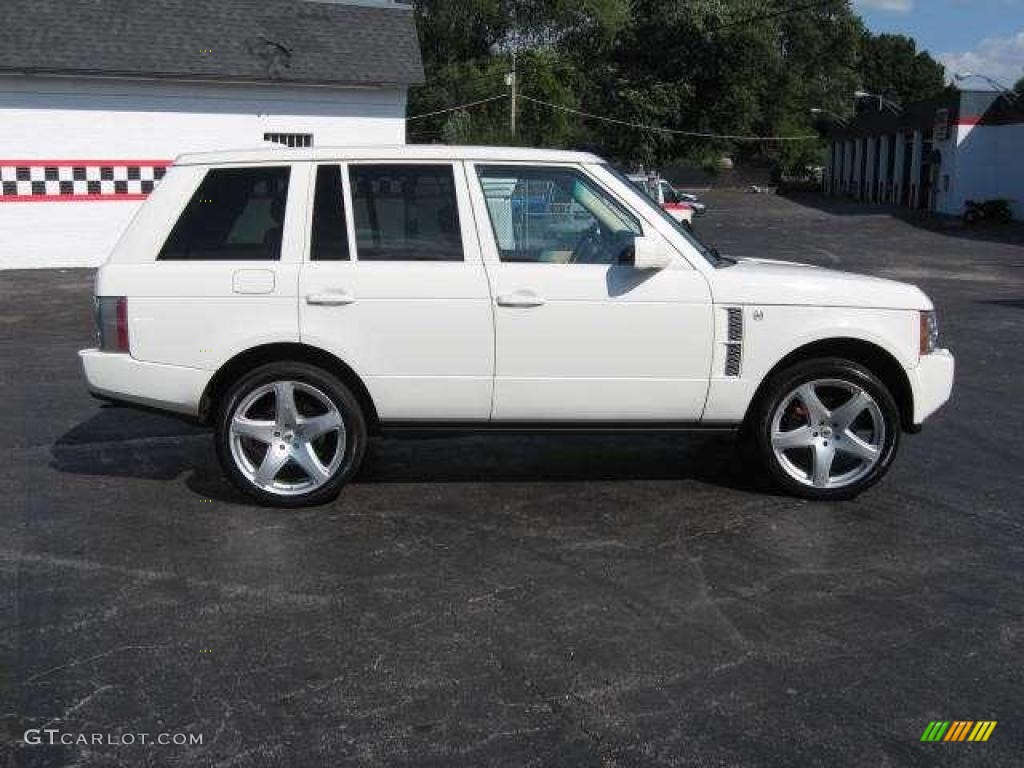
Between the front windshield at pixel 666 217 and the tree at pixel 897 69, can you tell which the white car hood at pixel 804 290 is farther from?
the tree at pixel 897 69

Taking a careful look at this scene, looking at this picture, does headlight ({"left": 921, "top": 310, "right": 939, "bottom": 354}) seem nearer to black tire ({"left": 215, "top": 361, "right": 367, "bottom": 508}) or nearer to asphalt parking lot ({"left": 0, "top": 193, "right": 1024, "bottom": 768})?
asphalt parking lot ({"left": 0, "top": 193, "right": 1024, "bottom": 768})

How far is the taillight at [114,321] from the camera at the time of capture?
5980 mm

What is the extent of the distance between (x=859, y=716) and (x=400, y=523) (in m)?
2.69

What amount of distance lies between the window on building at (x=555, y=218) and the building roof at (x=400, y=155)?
6cm

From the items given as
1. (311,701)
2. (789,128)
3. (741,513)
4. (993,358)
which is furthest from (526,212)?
(789,128)

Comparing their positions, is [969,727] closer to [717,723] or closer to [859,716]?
[859,716]

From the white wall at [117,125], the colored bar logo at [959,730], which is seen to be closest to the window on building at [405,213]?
the colored bar logo at [959,730]

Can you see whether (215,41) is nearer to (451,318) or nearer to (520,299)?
(451,318)

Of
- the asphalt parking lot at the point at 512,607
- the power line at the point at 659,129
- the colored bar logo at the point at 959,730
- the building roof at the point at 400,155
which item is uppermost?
the power line at the point at 659,129

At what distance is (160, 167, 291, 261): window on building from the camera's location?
6.02 metres

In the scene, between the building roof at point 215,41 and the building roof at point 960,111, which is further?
the building roof at point 960,111

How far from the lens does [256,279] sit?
5.93 meters

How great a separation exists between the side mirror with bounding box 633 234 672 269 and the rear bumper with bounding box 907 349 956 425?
147cm

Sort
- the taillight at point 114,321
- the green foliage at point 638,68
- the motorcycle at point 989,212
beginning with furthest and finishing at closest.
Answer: the green foliage at point 638,68 → the motorcycle at point 989,212 → the taillight at point 114,321
